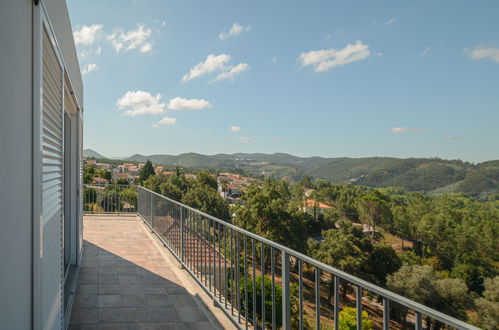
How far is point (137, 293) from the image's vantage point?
350 cm

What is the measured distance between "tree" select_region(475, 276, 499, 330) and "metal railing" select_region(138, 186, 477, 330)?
3351 cm

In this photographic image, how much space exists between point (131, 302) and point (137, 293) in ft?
0.80

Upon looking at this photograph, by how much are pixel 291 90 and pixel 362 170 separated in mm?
60499

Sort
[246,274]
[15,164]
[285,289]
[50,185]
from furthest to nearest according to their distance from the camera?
[246,274] < [285,289] < [50,185] < [15,164]

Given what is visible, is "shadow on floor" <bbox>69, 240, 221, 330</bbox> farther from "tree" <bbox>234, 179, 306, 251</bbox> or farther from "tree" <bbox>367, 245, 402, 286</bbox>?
"tree" <bbox>367, 245, 402, 286</bbox>

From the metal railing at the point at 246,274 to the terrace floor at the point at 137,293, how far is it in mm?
177

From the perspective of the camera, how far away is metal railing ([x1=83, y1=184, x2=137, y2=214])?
9359 mm

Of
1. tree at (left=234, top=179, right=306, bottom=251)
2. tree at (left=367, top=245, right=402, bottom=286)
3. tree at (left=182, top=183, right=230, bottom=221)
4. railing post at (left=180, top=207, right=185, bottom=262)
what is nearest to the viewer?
railing post at (left=180, top=207, right=185, bottom=262)

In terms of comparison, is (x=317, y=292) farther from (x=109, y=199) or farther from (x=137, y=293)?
(x=109, y=199)

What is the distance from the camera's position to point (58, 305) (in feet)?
6.77

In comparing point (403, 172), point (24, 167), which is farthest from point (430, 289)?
point (403, 172)

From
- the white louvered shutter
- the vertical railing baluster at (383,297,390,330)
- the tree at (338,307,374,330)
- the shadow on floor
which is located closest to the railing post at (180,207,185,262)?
the shadow on floor

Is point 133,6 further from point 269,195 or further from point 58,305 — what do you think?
point 269,195

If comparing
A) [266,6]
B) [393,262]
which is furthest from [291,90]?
[266,6]
